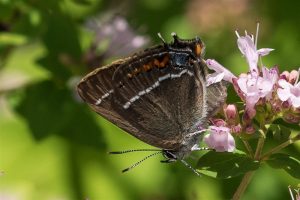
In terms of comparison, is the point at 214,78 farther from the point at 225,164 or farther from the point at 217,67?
the point at 225,164

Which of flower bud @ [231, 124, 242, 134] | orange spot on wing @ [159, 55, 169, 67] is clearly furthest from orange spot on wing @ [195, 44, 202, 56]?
flower bud @ [231, 124, 242, 134]

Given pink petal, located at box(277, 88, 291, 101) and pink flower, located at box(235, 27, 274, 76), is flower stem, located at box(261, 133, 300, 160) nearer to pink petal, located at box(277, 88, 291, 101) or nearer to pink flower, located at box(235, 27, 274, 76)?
pink petal, located at box(277, 88, 291, 101)

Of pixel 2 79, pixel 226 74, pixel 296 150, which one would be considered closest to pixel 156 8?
pixel 2 79

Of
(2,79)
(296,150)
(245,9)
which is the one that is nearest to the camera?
(296,150)

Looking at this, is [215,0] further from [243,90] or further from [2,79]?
[243,90]

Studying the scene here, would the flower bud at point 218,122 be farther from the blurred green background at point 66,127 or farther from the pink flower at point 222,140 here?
the blurred green background at point 66,127

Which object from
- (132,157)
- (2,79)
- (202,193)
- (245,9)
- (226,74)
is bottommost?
(202,193)
